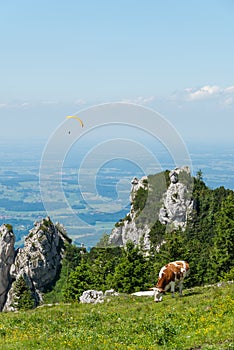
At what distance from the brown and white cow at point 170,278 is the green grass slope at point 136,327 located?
0.77 m

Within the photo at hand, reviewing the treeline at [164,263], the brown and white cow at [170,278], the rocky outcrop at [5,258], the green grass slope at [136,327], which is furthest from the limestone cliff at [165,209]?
the green grass slope at [136,327]

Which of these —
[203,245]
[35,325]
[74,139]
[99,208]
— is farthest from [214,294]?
[203,245]

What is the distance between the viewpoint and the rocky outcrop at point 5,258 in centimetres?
11438

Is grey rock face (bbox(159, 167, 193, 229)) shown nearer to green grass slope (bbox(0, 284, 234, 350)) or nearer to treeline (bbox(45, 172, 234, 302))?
treeline (bbox(45, 172, 234, 302))

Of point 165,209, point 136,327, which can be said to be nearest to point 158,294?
point 136,327

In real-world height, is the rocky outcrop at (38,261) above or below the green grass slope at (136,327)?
below

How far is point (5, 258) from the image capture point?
117 meters

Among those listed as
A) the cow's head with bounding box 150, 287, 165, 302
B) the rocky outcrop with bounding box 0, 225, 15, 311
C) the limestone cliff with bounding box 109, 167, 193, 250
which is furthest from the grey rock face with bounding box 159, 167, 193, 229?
the cow's head with bounding box 150, 287, 165, 302

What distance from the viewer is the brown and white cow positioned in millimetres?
27453

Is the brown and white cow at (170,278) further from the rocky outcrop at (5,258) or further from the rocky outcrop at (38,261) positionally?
the rocky outcrop at (5,258)

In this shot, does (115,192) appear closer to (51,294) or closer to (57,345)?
(57,345)

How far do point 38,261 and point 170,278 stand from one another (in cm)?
9293

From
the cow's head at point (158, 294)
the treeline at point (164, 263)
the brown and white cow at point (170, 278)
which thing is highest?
the brown and white cow at point (170, 278)

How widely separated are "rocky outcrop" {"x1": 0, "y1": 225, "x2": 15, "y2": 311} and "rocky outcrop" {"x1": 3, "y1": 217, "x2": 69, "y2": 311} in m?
1.02
